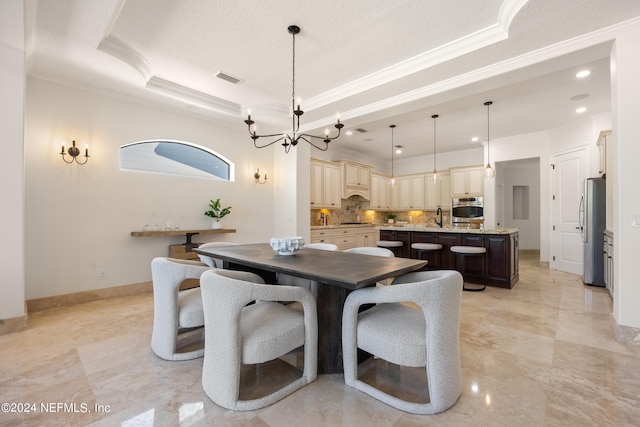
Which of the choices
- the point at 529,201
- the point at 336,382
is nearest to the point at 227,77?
the point at 336,382

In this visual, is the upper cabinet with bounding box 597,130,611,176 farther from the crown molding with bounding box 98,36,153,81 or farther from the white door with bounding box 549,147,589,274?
the crown molding with bounding box 98,36,153,81

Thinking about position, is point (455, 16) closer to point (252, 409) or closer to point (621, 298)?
point (621, 298)

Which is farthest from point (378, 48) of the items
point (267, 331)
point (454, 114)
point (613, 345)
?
point (613, 345)

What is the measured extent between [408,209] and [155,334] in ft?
24.1

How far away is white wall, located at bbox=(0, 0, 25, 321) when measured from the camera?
2725mm

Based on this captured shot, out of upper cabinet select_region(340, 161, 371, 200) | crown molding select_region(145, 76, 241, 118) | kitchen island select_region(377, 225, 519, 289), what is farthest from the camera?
upper cabinet select_region(340, 161, 371, 200)

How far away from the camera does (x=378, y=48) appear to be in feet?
10.1

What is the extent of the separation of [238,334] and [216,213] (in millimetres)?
3609

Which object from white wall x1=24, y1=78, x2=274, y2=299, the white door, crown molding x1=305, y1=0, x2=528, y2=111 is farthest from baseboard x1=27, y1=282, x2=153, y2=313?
the white door

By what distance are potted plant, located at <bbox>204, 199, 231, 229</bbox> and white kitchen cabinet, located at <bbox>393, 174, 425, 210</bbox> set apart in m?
5.45

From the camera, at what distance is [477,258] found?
464cm

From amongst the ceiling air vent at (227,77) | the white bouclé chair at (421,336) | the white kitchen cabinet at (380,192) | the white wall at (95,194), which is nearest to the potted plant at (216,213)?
the white wall at (95,194)

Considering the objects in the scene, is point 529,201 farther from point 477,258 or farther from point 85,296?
point 85,296

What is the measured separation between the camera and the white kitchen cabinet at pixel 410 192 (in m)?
8.13
